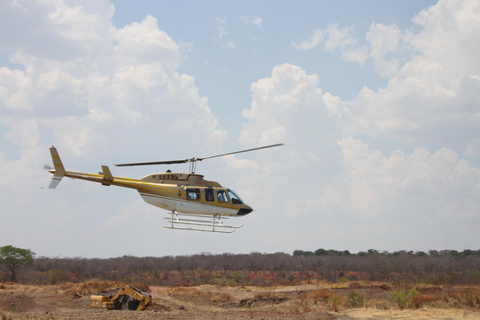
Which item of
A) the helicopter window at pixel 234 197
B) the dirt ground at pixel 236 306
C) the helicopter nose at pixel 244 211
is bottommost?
the dirt ground at pixel 236 306

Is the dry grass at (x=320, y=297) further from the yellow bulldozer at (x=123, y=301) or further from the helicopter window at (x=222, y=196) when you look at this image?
the helicopter window at (x=222, y=196)

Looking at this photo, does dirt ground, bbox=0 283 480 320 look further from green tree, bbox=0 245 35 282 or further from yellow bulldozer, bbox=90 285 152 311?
green tree, bbox=0 245 35 282

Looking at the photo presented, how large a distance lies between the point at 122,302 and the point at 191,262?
169ft

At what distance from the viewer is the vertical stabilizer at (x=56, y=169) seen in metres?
25.8

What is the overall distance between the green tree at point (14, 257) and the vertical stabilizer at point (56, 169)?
1751 inches

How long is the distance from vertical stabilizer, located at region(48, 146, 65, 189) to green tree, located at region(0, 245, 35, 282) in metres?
44.5

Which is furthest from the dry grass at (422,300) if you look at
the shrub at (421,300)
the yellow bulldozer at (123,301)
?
the yellow bulldozer at (123,301)

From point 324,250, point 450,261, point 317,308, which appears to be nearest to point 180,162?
point 317,308

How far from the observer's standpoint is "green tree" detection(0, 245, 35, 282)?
64.0 metres

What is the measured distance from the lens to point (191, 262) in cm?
8025

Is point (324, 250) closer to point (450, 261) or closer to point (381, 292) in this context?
point (450, 261)

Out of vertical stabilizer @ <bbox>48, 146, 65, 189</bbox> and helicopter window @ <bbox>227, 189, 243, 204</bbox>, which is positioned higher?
vertical stabilizer @ <bbox>48, 146, 65, 189</bbox>

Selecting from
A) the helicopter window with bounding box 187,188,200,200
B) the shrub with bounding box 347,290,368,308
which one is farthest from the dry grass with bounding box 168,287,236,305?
the helicopter window with bounding box 187,188,200,200

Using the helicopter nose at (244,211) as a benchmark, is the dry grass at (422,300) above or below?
below
